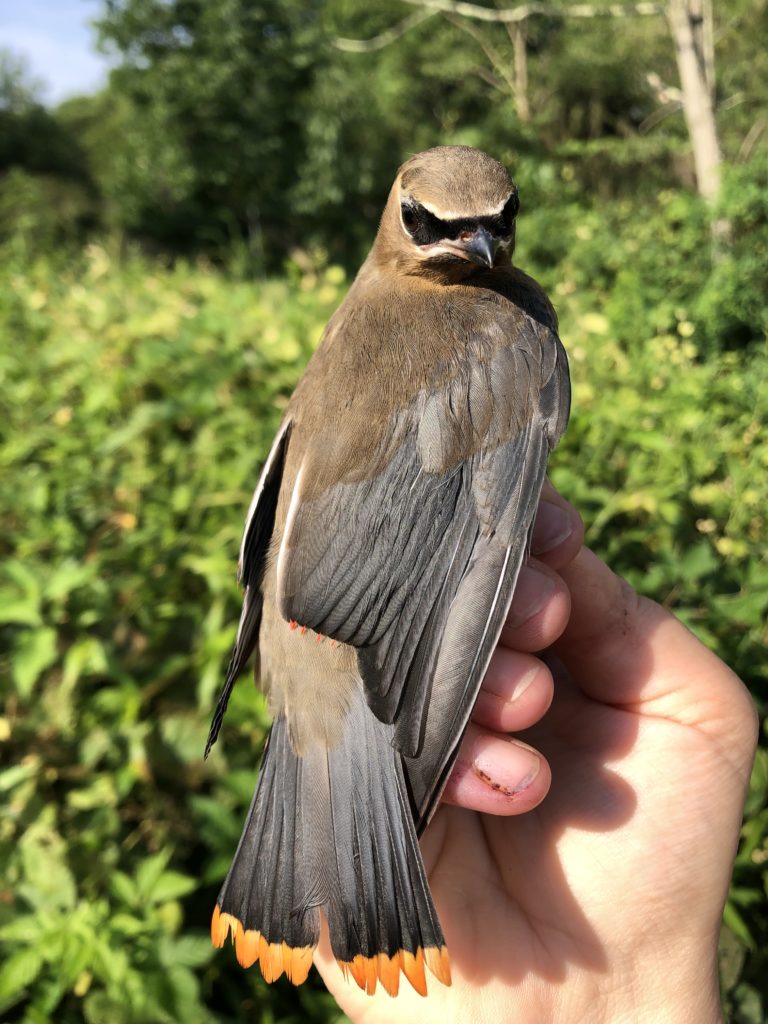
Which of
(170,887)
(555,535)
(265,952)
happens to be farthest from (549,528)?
(170,887)

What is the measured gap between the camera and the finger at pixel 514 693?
172cm

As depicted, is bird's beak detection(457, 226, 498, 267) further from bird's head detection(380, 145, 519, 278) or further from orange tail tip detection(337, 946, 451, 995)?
orange tail tip detection(337, 946, 451, 995)

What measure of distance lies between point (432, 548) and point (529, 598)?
0.25 meters

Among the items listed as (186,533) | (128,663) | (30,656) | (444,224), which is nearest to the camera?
(444,224)

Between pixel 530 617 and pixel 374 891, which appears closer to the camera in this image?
pixel 374 891

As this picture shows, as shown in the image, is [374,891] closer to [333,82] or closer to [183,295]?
[183,295]

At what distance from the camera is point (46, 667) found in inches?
95.3

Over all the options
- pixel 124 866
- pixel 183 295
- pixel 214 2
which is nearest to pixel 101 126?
pixel 214 2

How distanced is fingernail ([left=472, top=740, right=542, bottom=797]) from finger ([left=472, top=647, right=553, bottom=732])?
0.07 meters

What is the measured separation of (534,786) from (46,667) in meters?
1.57

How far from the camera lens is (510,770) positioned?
1.66 metres

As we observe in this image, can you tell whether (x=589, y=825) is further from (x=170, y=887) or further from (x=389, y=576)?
(x=170, y=887)

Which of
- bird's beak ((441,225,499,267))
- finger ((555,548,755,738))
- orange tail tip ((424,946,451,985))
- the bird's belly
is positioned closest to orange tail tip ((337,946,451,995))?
orange tail tip ((424,946,451,985))

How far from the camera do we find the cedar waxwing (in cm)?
164
